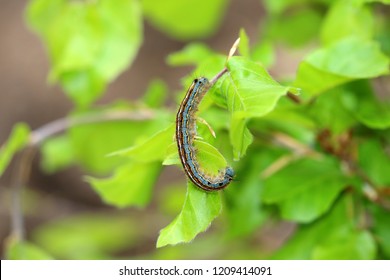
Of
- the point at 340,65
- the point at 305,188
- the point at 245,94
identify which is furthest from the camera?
the point at 305,188

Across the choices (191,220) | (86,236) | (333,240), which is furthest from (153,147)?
(86,236)

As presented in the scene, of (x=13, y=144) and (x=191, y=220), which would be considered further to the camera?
(x=13, y=144)

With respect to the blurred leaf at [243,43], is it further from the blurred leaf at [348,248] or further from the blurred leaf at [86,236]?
the blurred leaf at [86,236]

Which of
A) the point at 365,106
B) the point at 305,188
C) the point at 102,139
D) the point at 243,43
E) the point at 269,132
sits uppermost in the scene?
the point at 102,139

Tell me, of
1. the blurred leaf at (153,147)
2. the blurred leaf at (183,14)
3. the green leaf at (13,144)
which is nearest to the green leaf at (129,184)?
the blurred leaf at (153,147)

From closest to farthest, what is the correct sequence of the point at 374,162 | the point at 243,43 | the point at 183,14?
the point at 243,43
the point at 374,162
the point at 183,14

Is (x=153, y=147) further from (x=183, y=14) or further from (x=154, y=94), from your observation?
(x=183, y=14)

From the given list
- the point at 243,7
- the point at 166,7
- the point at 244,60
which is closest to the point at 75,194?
the point at 243,7
